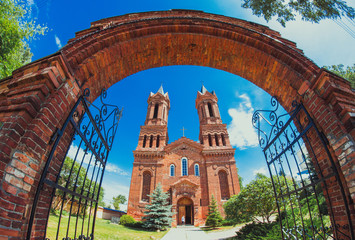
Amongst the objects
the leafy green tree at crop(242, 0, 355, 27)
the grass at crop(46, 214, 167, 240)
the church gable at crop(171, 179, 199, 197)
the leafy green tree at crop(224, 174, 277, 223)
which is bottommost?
the grass at crop(46, 214, 167, 240)

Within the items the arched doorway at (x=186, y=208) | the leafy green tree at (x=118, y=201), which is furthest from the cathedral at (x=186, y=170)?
the leafy green tree at (x=118, y=201)

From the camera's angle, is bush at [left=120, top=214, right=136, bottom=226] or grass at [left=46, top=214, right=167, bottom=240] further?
bush at [left=120, top=214, right=136, bottom=226]

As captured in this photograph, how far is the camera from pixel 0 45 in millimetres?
6117

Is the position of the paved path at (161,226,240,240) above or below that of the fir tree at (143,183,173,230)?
below

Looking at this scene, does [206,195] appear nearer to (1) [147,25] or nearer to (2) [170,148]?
(2) [170,148]

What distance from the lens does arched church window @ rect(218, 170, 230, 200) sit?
69.7 ft

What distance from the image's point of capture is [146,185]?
22219 mm

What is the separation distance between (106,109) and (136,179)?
809 inches

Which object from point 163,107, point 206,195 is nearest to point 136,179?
point 206,195

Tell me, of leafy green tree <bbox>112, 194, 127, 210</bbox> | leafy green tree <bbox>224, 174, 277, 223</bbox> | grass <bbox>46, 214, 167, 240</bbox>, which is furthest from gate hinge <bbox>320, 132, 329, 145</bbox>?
leafy green tree <bbox>112, 194, 127, 210</bbox>

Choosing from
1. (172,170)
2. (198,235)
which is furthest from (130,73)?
(172,170)

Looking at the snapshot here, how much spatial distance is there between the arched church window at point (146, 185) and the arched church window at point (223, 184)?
9112mm

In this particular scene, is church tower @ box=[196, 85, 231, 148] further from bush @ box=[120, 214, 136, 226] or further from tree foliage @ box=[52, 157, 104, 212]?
tree foliage @ box=[52, 157, 104, 212]

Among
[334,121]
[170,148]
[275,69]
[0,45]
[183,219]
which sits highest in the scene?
[170,148]
